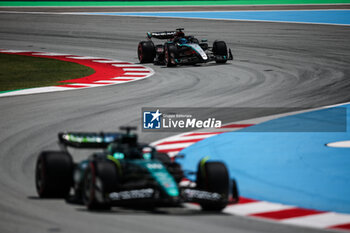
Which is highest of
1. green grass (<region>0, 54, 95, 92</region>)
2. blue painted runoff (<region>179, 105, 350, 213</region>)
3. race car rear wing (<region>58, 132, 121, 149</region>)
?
race car rear wing (<region>58, 132, 121, 149</region>)

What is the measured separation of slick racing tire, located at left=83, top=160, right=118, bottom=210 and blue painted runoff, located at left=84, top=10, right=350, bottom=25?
3397cm

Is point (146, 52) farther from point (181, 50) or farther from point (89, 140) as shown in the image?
point (89, 140)

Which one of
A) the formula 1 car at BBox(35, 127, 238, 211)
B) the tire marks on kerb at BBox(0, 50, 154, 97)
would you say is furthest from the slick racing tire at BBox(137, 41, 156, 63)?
the formula 1 car at BBox(35, 127, 238, 211)

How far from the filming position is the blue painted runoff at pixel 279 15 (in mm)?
43188

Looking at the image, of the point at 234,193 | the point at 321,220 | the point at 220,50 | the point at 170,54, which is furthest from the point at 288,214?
the point at 220,50

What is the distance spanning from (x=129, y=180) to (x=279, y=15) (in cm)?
3963

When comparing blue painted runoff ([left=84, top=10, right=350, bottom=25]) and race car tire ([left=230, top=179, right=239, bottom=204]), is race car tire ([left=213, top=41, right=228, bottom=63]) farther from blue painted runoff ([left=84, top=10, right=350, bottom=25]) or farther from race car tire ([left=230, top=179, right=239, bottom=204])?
blue painted runoff ([left=84, top=10, right=350, bottom=25])

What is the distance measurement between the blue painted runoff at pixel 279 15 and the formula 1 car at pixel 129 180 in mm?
33172

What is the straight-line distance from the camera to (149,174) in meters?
9.02

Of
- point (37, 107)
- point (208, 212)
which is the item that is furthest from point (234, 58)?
point (208, 212)

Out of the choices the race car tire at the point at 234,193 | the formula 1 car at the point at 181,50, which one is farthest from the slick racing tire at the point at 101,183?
the formula 1 car at the point at 181,50

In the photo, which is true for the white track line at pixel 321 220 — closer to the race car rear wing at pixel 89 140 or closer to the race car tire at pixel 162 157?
the race car tire at pixel 162 157

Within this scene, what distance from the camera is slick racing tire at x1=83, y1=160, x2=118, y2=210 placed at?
342 inches

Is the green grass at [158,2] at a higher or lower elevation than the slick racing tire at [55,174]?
higher
